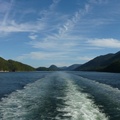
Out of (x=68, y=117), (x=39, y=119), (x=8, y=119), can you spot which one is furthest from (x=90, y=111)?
(x=8, y=119)

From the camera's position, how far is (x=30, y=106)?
30922mm

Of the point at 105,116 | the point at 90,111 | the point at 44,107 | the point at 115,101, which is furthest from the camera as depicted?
the point at 115,101

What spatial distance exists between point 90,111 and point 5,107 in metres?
9.18

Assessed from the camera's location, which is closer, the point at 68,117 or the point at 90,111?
the point at 68,117

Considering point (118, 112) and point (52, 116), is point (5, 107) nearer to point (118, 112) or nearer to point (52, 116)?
point (52, 116)

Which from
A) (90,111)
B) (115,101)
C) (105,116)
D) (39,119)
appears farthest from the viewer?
(115,101)

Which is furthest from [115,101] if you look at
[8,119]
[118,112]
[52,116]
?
[8,119]

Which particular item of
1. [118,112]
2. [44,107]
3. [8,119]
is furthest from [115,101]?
[8,119]

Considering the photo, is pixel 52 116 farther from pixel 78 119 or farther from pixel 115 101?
pixel 115 101

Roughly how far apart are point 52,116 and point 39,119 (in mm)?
1668

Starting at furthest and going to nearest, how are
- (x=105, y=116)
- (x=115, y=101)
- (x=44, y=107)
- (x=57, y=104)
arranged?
(x=115, y=101)
(x=57, y=104)
(x=44, y=107)
(x=105, y=116)

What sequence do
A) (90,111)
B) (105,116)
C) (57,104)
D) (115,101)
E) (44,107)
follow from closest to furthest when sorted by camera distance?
(105,116) < (90,111) < (44,107) < (57,104) < (115,101)

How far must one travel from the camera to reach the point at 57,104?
3231 cm

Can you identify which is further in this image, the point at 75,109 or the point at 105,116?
the point at 75,109
